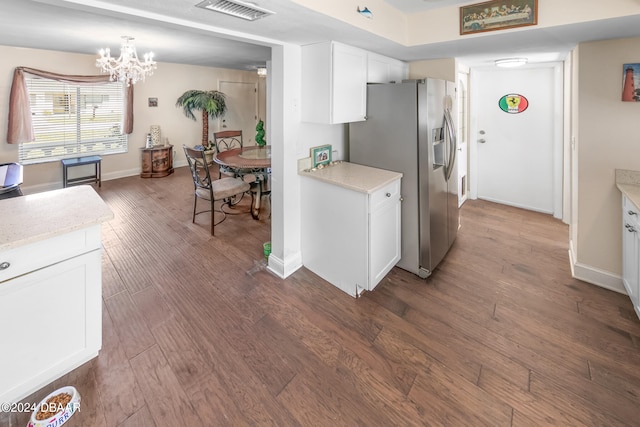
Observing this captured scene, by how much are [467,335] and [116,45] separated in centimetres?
557

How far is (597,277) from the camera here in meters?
2.49

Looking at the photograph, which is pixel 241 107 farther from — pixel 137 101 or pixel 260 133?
pixel 260 133

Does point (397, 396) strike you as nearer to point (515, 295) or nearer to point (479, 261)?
point (515, 295)

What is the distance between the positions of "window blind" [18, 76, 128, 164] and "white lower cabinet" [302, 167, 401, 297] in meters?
5.24

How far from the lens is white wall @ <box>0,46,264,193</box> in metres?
4.72

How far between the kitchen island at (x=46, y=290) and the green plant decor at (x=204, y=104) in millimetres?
5505

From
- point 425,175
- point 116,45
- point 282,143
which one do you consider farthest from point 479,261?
point 116,45

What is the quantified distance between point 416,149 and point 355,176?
0.54 meters

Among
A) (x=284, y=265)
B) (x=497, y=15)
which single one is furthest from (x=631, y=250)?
(x=284, y=265)

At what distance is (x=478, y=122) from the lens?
14.8 ft

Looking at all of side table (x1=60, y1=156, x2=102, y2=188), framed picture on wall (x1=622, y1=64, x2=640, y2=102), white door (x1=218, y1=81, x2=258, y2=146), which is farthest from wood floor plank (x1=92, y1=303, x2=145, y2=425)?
white door (x1=218, y1=81, x2=258, y2=146)

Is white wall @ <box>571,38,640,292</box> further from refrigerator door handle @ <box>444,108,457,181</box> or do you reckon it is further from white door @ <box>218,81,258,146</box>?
white door @ <box>218,81,258,146</box>

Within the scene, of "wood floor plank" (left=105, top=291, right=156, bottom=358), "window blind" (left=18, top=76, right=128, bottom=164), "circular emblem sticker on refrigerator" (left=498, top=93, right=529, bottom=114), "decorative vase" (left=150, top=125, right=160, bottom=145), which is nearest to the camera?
"wood floor plank" (left=105, top=291, right=156, bottom=358)

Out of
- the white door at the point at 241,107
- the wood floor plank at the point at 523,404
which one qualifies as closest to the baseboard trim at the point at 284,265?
the wood floor plank at the point at 523,404
